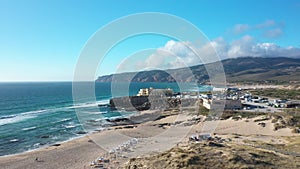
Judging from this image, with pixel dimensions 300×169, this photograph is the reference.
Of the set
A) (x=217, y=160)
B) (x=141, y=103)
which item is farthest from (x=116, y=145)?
(x=141, y=103)

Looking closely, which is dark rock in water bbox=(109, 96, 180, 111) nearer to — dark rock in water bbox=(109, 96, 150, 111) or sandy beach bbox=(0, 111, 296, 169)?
dark rock in water bbox=(109, 96, 150, 111)

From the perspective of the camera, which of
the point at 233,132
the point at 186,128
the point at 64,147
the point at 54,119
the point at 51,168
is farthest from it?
the point at 54,119

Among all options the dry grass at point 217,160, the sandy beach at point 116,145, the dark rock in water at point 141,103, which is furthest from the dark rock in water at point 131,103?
the dry grass at point 217,160

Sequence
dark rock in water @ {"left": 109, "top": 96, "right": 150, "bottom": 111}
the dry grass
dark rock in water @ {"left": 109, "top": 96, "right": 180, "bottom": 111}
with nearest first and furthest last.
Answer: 1. the dry grass
2. dark rock in water @ {"left": 109, "top": 96, "right": 150, "bottom": 111}
3. dark rock in water @ {"left": 109, "top": 96, "right": 180, "bottom": 111}

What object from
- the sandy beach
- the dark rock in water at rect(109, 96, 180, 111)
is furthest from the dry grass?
the dark rock in water at rect(109, 96, 180, 111)

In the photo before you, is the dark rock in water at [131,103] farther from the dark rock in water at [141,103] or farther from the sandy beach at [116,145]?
the sandy beach at [116,145]

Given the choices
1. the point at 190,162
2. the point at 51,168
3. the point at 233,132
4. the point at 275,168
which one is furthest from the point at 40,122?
the point at 275,168

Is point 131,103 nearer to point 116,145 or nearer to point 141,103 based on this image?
point 141,103

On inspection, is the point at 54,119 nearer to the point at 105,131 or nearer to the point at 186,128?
the point at 105,131
